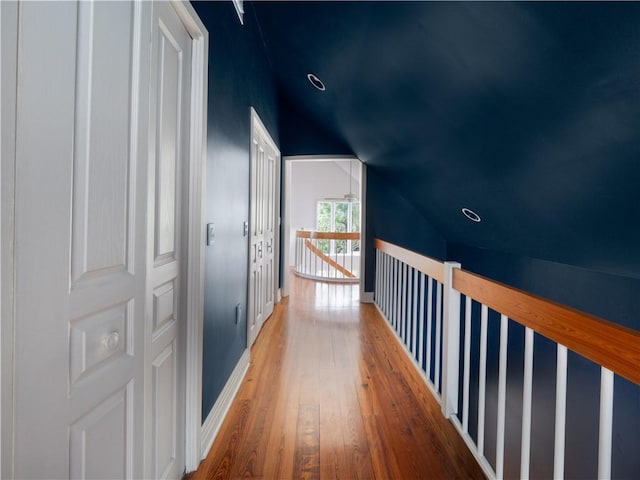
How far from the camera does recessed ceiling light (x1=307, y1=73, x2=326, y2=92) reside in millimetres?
3240

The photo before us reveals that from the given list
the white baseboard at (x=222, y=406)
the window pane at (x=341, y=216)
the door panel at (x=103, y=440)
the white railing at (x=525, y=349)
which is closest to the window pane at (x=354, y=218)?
the window pane at (x=341, y=216)

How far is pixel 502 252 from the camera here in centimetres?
345

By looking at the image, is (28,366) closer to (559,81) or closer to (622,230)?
(559,81)

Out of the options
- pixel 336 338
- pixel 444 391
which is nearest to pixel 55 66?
pixel 444 391

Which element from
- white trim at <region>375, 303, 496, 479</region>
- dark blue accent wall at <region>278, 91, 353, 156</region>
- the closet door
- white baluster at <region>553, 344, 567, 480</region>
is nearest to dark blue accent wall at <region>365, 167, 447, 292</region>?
dark blue accent wall at <region>278, 91, 353, 156</region>

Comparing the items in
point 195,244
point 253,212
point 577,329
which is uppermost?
point 253,212

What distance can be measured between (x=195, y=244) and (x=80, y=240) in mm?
739

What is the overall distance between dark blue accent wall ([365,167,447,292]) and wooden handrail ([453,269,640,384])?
9.89 feet

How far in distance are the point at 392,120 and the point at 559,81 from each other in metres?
1.51

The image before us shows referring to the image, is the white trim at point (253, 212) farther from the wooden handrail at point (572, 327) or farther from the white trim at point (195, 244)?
the wooden handrail at point (572, 327)

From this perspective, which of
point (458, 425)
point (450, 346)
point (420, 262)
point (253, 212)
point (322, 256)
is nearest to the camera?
point (458, 425)

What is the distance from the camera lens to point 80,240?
0.75m

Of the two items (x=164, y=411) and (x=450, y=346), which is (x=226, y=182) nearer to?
(x=164, y=411)

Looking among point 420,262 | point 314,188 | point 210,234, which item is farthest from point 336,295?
point 314,188
